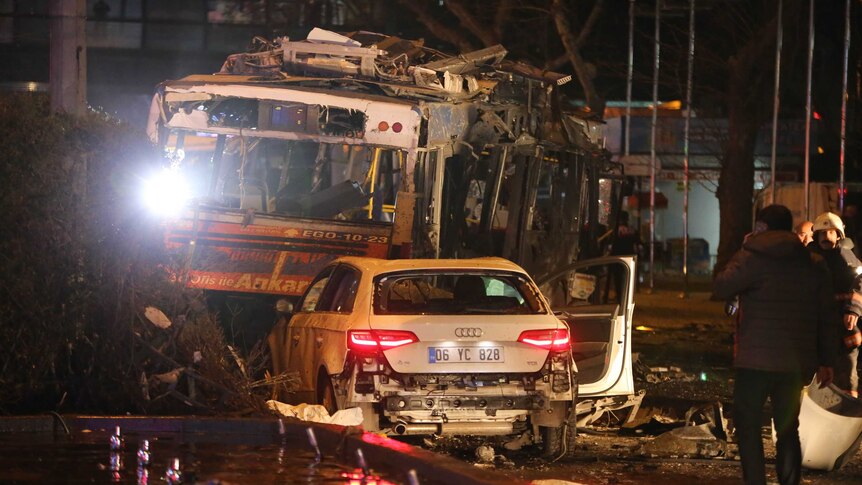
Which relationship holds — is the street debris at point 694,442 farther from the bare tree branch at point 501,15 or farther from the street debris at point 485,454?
the bare tree branch at point 501,15

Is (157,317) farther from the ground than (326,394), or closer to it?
farther from the ground

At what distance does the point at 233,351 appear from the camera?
981 centimetres

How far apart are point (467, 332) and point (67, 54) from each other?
3.88 meters

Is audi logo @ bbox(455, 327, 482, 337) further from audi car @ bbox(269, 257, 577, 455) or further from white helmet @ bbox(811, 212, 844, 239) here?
white helmet @ bbox(811, 212, 844, 239)

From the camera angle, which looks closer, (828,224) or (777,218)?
(777,218)

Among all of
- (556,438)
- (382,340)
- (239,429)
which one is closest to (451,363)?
(382,340)

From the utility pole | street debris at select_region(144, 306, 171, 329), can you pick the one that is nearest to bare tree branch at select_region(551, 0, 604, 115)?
the utility pole

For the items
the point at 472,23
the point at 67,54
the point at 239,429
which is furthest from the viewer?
the point at 472,23

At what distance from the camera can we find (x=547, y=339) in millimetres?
9094

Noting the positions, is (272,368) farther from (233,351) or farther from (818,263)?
(818,263)

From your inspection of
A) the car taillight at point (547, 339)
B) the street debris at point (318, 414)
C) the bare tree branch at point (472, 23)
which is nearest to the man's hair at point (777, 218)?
the car taillight at point (547, 339)

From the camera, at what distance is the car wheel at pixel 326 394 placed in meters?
9.23

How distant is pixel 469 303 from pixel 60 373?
2.92 meters

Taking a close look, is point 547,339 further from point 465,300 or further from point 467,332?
point 465,300
